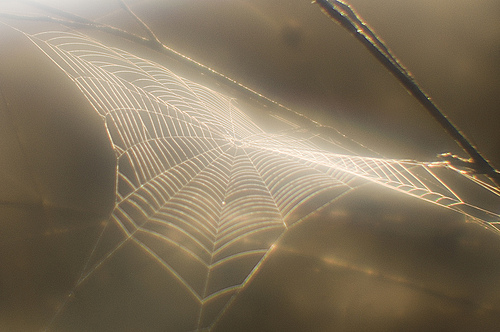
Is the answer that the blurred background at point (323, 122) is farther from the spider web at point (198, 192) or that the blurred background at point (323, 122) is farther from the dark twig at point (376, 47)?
the dark twig at point (376, 47)

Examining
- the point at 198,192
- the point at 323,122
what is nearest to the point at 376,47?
the point at 323,122

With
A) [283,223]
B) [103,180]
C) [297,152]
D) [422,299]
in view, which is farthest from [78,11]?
[422,299]

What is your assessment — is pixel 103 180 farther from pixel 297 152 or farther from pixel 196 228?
pixel 297 152

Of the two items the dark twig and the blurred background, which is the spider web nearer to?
the blurred background

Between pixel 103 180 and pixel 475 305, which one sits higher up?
pixel 475 305

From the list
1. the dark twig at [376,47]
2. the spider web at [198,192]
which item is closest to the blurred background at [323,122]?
the spider web at [198,192]

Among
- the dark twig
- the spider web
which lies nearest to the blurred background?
the spider web
